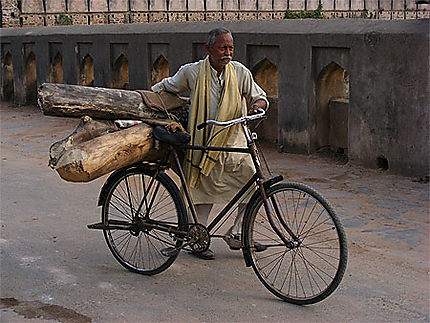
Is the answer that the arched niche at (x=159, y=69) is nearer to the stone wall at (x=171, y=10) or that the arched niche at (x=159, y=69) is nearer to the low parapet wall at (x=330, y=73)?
the low parapet wall at (x=330, y=73)

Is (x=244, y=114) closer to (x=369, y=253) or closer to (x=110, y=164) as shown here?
(x=110, y=164)

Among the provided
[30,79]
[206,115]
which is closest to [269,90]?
[206,115]

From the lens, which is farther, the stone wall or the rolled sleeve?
the stone wall

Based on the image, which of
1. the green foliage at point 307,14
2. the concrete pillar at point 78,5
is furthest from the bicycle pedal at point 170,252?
the green foliage at point 307,14

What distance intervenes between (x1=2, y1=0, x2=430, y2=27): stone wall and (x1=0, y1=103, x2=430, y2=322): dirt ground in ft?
71.0

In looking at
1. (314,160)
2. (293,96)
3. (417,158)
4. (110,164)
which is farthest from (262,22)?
(110,164)

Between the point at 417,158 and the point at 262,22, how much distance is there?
3147 millimetres

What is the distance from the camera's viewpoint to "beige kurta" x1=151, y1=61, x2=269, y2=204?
4625 mm

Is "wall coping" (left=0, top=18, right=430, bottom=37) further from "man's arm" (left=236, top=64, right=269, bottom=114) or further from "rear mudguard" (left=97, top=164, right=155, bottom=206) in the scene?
"rear mudguard" (left=97, top=164, right=155, bottom=206)

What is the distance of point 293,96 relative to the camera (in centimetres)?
876

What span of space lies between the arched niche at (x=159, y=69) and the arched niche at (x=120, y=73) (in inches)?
43.0

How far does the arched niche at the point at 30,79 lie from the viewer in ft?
50.6

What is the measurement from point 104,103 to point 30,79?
11549 millimetres

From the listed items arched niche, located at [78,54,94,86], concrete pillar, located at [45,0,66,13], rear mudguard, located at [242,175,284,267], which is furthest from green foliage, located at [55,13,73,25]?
rear mudguard, located at [242,175,284,267]
